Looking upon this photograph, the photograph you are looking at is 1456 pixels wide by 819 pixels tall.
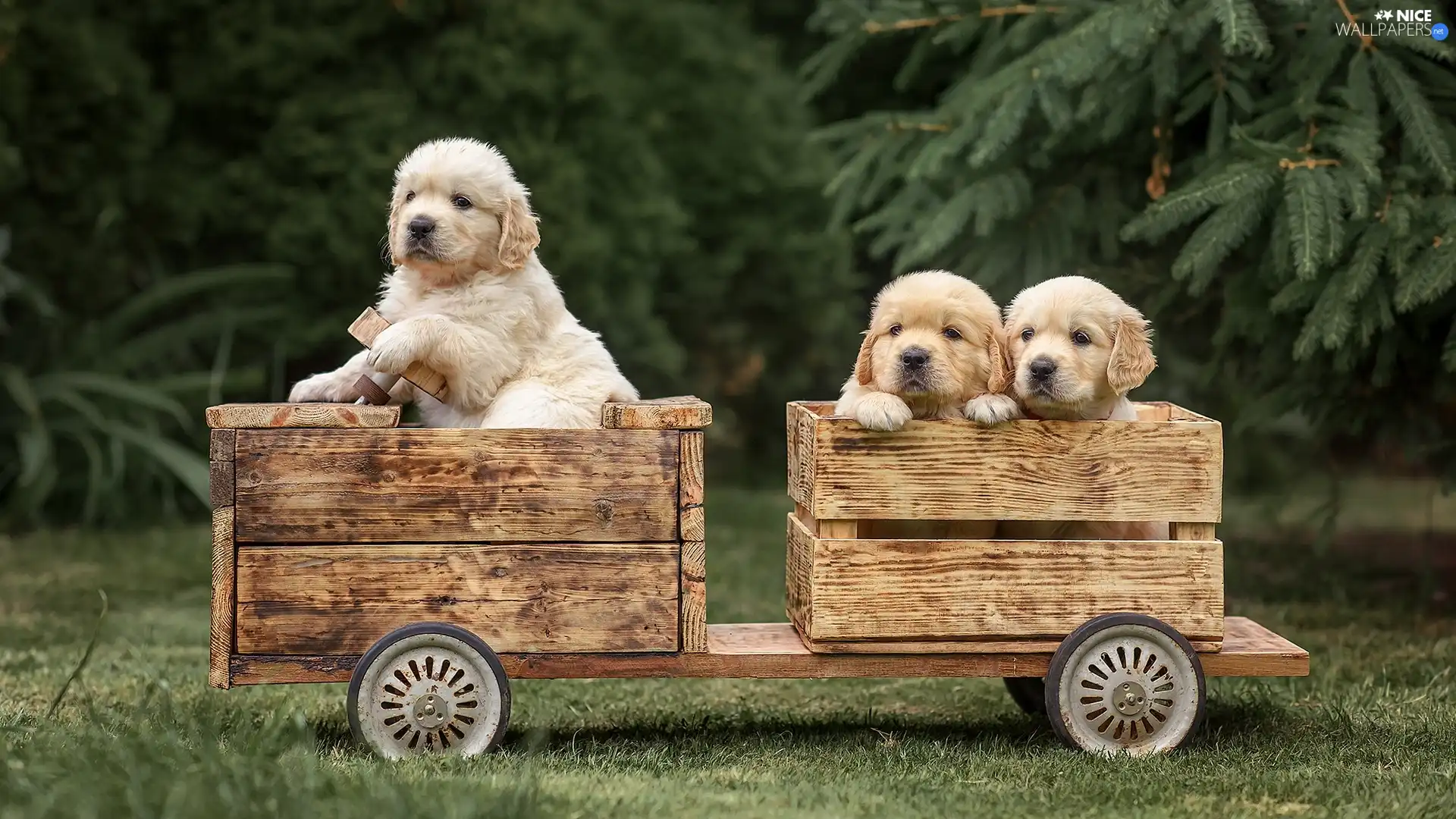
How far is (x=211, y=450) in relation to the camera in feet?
13.1

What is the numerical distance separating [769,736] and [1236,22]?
110 inches

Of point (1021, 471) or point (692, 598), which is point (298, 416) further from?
point (1021, 471)

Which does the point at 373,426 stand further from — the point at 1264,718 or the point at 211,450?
the point at 1264,718

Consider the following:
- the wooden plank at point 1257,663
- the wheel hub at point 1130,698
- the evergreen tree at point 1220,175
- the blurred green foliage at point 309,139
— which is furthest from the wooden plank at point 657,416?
the blurred green foliage at point 309,139

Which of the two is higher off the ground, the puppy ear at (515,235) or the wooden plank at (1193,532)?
the puppy ear at (515,235)

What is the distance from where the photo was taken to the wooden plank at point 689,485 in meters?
4.06

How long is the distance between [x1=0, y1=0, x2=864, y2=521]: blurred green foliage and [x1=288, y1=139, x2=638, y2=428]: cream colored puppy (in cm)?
406

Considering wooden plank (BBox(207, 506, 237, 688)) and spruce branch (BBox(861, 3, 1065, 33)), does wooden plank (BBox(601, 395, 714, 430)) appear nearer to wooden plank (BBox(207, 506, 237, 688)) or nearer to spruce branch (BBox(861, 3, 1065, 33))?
wooden plank (BBox(207, 506, 237, 688))

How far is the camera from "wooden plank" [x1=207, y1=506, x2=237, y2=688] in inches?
156

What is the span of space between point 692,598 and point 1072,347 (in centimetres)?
123

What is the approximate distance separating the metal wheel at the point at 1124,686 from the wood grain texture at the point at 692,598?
0.95 meters

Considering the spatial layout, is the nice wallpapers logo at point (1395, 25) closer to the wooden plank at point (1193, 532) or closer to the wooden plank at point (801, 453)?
the wooden plank at point (1193, 532)

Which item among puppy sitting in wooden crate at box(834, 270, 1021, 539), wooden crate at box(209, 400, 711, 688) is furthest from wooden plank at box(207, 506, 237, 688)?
puppy sitting in wooden crate at box(834, 270, 1021, 539)

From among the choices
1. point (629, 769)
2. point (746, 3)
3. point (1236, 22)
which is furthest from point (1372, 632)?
point (746, 3)
